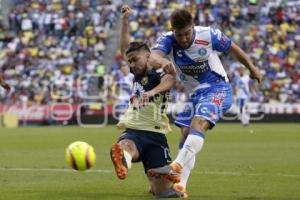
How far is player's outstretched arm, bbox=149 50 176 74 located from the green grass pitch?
1580 millimetres

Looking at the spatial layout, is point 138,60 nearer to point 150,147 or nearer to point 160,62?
point 160,62

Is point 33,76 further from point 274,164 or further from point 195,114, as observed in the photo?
point 195,114

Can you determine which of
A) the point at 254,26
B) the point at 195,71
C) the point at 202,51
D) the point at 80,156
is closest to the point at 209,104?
the point at 195,71

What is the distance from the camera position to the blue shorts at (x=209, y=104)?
30.1 feet

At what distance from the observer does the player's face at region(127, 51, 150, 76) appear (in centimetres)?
927

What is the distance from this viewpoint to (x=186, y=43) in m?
9.28

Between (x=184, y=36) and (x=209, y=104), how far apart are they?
2.94ft

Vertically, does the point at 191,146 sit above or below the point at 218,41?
below

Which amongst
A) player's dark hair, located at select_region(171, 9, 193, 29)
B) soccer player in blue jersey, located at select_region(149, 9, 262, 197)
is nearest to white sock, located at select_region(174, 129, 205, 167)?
soccer player in blue jersey, located at select_region(149, 9, 262, 197)

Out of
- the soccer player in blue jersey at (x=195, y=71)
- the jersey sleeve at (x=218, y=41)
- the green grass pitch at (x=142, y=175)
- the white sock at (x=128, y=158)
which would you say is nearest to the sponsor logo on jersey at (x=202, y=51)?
the soccer player in blue jersey at (x=195, y=71)

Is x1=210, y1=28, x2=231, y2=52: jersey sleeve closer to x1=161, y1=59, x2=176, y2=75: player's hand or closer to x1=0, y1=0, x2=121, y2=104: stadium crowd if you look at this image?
x1=161, y1=59, x2=176, y2=75: player's hand

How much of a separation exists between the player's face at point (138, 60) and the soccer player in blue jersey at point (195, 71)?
0.43ft

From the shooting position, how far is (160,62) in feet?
29.0

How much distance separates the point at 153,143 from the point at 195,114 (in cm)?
64
